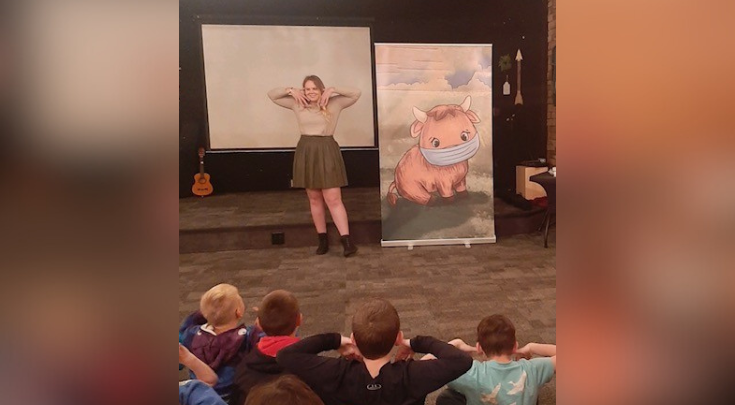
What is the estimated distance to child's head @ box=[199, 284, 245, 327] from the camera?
4.66 ft

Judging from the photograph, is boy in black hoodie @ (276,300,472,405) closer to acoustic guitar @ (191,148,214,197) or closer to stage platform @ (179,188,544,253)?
stage platform @ (179,188,544,253)

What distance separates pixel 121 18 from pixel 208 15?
5.11m

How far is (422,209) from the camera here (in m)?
3.69

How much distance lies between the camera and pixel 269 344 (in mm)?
1297

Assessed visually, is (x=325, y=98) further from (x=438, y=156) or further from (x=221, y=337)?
(x=221, y=337)

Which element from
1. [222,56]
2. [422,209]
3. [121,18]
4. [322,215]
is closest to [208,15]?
[222,56]

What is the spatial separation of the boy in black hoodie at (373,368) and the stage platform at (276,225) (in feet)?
8.47

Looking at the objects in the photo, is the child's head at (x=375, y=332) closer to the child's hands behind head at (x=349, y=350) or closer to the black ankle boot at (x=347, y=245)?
the child's hands behind head at (x=349, y=350)

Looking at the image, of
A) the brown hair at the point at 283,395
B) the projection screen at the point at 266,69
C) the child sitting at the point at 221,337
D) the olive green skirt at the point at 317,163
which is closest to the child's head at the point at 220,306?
the child sitting at the point at 221,337

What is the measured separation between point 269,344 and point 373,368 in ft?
0.95

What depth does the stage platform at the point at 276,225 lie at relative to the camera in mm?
3879

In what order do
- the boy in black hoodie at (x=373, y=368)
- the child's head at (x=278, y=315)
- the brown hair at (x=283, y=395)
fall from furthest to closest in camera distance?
the child's head at (x=278, y=315) → the boy in black hoodie at (x=373, y=368) → the brown hair at (x=283, y=395)

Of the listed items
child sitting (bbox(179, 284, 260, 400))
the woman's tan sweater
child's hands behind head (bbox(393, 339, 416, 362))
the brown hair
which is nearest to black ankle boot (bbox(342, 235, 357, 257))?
the woman's tan sweater

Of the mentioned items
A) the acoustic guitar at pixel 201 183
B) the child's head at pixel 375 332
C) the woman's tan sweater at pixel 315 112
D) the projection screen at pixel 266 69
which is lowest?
the child's head at pixel 375 332
